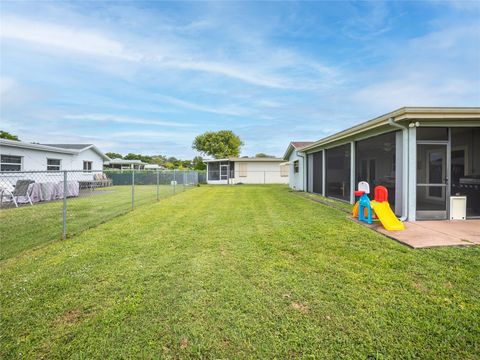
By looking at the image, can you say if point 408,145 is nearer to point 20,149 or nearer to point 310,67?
point 310,67

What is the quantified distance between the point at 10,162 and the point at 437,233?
17384 millimetres

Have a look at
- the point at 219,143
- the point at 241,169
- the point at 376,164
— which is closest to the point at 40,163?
the point at 241,169

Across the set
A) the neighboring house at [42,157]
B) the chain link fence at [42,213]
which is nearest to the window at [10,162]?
the neighboring house at [42,157]

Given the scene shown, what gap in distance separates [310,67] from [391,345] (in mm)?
15311

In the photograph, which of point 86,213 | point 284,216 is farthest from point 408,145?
point 86,213

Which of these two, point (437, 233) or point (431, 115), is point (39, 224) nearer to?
point (437, 233)

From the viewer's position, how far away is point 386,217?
547 centimetres

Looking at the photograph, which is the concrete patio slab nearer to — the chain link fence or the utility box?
the utility box

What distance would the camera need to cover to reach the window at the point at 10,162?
1182 centimetres

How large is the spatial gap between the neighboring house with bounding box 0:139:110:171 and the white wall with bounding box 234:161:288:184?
13532 mm

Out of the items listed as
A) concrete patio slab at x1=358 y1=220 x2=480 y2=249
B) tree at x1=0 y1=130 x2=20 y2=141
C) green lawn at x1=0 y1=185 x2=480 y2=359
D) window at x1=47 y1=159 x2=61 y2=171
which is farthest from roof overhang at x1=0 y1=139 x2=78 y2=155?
tree at x1=0 y1=130 x2=20 y2=141

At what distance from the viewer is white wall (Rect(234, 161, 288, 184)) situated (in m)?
25.7

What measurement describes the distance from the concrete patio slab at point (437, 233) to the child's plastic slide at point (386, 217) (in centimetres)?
13

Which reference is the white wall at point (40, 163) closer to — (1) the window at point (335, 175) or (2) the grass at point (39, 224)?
(2) the grass at point (39, 224)
